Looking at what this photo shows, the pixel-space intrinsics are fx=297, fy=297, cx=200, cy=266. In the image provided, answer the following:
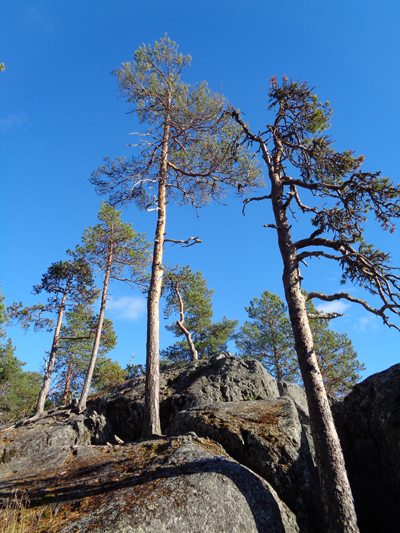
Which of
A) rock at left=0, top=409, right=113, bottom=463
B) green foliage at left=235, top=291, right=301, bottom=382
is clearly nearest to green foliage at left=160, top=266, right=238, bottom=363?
green foliage at left=235, top=291, right=301, bottom=382

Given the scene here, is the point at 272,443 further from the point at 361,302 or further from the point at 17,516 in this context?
the point at 17,516

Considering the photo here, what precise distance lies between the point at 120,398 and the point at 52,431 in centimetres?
276

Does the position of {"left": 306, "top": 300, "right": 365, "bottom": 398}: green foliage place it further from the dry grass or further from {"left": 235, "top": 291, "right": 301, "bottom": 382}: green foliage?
the dry grass

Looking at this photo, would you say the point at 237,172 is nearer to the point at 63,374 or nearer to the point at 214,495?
the point at 214,495

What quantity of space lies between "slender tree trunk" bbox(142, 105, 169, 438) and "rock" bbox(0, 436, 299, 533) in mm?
2383

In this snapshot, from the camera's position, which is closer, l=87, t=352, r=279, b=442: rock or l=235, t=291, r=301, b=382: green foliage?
l=87, t=352, r=279, b=442: rock

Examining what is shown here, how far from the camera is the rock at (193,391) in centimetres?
1069

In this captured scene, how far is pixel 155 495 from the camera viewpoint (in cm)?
454

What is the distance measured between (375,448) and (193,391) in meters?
6.39

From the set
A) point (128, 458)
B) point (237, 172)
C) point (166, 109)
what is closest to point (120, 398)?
point (128, 458)

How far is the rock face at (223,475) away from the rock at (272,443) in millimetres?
22

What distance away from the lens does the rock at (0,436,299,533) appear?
418cm

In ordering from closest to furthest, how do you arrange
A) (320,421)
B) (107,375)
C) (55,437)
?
1. (320,421)
2. (55,437)
3. (107,375)

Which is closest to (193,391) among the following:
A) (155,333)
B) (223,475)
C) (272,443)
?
(155,333)
